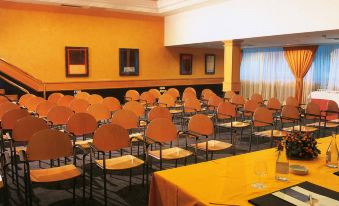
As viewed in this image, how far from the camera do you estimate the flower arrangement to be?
279cm

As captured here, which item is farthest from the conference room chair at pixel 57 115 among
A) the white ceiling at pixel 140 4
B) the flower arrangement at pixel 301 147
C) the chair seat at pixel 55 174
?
the white ceiling at pixel 140 4

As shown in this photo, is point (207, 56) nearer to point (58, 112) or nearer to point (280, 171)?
point (58, 112)

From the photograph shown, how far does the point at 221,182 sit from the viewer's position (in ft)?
7.55

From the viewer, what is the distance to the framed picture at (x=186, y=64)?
12572 millimetres

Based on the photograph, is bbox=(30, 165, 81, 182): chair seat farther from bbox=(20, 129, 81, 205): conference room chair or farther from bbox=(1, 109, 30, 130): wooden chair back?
bbox=(1, 109, 30, 130): wooden chair back

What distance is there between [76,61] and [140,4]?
2.89m

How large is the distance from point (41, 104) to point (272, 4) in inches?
230

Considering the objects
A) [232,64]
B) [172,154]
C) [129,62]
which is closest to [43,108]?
[172,154]

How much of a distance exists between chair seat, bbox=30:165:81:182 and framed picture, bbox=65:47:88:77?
7162 mm

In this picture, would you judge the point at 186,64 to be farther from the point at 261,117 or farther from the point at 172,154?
the point at 172,154

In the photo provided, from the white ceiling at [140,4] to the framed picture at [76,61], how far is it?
1.39m

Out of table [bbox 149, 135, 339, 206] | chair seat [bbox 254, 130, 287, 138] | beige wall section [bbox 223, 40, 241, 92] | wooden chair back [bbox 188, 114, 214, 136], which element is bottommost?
chair seat [bbox 254, 130, 287, 138]

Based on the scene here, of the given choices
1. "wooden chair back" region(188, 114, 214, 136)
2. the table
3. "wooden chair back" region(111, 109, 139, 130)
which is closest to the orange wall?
"wooden chair back" region(111, 109, 139, 130)

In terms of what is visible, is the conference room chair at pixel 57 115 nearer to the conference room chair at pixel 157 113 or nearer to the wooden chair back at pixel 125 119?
the wooden chair back at pixel 125 119
